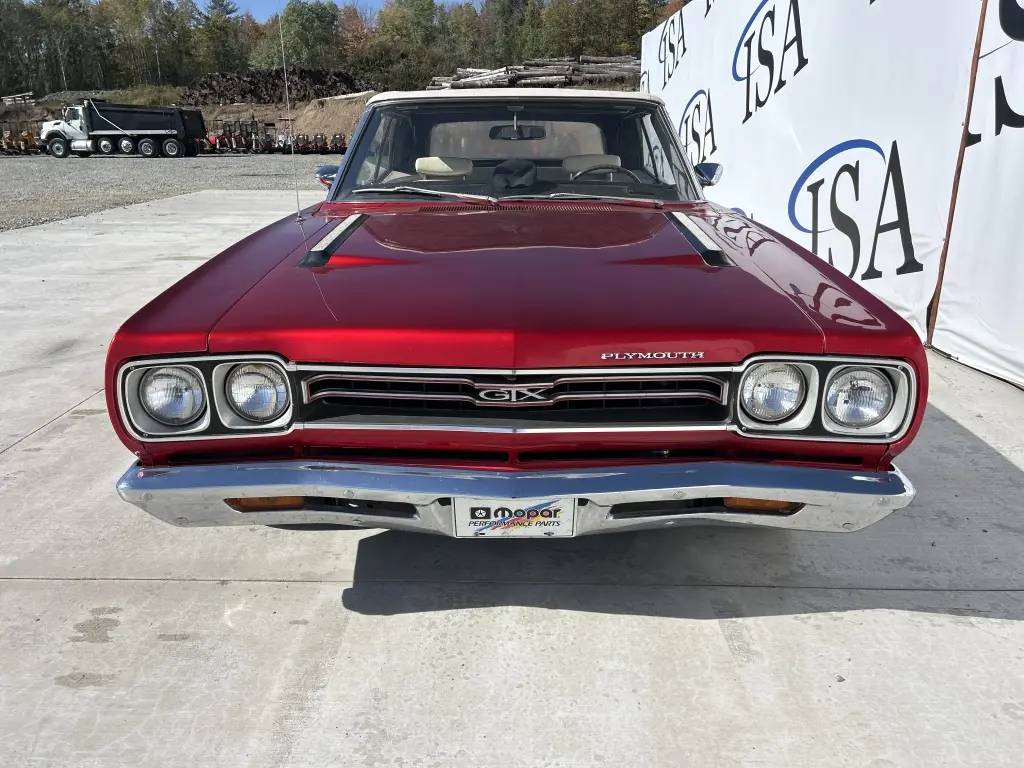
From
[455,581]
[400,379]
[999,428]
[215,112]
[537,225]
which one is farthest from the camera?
[215,112]

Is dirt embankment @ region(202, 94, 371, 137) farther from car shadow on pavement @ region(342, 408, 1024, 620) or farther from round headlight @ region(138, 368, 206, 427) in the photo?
round headlight @ region(138, 368, 206, 427)

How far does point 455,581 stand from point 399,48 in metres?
72.0

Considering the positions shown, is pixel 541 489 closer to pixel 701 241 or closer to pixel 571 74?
pixel 701 241

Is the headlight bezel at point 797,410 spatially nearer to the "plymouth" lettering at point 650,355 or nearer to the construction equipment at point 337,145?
the "plymouth" lettering at point 650,355

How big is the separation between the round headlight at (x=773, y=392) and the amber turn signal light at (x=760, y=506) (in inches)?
8.6

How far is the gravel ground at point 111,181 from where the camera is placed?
45.2 feet

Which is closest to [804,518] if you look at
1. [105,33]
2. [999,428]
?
[999,428]

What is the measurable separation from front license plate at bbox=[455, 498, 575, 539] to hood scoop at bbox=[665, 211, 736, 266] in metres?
0.87

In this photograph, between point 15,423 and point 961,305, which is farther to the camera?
point 961,305

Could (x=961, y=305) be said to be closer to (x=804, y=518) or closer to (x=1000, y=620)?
(x=1000, y=620)

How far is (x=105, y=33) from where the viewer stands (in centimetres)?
7669

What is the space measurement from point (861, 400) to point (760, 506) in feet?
1.20

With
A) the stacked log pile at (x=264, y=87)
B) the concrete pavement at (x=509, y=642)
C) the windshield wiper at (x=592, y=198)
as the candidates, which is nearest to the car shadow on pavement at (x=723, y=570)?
the concrete pavement at (x=509, y=642)

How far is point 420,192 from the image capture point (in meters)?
3.15
